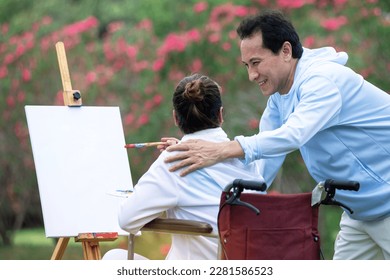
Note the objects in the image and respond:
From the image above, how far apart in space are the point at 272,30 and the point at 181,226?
29.9 inches

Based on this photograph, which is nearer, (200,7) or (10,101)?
(200,7)

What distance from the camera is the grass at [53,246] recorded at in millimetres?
6148

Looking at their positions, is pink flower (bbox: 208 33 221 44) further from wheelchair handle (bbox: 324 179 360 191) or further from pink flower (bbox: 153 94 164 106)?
wheelchair handle (bbox: 324 179 360 191)

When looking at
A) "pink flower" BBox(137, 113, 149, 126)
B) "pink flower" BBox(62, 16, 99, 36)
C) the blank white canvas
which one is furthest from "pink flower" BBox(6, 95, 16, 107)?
the blank white canvas

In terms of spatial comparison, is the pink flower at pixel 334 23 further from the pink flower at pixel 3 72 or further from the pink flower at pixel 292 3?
the pink flower at pixel 3 72

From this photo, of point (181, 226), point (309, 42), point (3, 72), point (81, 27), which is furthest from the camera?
point (3, 72)

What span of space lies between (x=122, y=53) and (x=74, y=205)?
2.94 metres

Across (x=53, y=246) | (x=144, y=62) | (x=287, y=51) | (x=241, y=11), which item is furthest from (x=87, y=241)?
(x=53, y=246)

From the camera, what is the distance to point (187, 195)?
10.7 ft

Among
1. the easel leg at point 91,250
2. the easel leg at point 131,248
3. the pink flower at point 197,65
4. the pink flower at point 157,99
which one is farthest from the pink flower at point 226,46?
the easel leg at point 131,248

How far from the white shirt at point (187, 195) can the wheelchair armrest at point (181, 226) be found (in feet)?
0.11

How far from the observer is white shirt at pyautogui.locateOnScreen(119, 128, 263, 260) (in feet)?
10.7

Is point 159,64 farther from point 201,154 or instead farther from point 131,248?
point 201,154

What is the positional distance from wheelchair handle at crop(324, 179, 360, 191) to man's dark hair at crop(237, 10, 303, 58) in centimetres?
56
